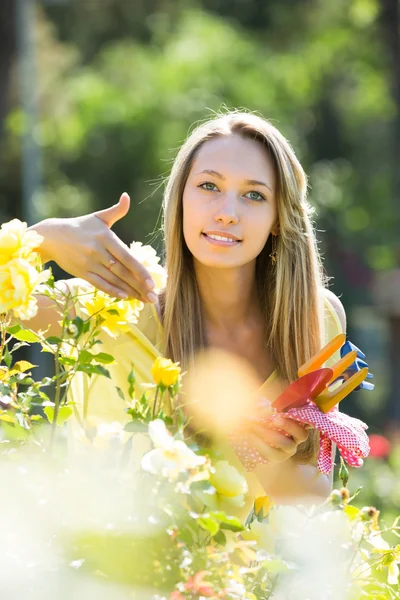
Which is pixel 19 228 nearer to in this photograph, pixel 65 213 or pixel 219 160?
pixel 219 160

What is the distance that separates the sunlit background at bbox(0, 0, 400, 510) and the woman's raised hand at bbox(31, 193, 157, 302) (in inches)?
331

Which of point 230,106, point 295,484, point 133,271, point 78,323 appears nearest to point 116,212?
point 133,271

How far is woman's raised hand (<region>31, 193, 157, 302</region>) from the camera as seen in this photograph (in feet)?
4.82

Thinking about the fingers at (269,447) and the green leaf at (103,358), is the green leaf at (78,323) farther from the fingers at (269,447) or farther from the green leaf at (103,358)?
the fingers at (269,447)

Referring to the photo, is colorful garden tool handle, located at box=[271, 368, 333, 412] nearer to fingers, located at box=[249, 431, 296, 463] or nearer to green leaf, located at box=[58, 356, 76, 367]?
fingers, located at box=[249, 431, 296, 463]

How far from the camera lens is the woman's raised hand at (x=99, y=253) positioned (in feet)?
4.82

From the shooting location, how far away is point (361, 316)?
44.6 ft

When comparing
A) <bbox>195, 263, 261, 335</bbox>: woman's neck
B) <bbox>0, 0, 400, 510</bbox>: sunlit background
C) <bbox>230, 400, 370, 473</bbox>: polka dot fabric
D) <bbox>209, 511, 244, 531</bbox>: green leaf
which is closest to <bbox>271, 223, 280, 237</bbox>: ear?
<bbox>195, 263, 261, 335</bbox>: woman's neck

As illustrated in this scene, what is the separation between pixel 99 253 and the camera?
1.59m

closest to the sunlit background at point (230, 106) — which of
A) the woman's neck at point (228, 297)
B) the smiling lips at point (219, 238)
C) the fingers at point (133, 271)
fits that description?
the woman's neck at point (228, 297)

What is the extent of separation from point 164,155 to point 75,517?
11198 millimetres

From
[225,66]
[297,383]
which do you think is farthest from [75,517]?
[225,66]

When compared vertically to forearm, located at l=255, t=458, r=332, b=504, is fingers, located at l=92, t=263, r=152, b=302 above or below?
above

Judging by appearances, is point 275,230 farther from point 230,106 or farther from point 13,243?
point 230,106
